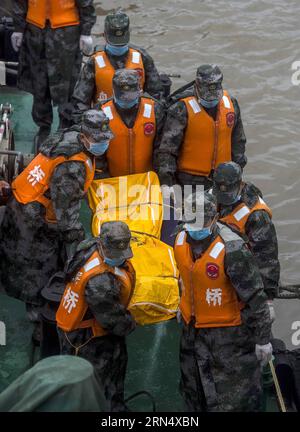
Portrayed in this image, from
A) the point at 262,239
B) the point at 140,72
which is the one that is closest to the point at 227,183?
the point at 262,239

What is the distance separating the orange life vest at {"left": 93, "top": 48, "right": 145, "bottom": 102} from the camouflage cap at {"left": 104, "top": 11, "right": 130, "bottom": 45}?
0.48ft

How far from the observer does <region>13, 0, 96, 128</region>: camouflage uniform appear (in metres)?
8.30

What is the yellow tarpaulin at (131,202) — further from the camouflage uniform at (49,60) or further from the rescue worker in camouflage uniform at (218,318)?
the camouflage uniform at (49,60)

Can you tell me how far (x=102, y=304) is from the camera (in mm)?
5465

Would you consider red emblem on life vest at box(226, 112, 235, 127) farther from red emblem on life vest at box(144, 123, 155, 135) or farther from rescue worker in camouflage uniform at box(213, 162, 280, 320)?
rescue worker in camouflage uniform at box(213, 162, 280, 320)

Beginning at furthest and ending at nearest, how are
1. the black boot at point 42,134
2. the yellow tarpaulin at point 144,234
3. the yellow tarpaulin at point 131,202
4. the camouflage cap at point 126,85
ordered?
the black boot at point 42,134 → the camouflage cap at point 126,85 → the yellow tarpaulin at point 131,202 → the yellow tarpaulin at point 144,234

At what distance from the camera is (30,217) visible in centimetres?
639

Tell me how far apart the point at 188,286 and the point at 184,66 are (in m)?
8.63

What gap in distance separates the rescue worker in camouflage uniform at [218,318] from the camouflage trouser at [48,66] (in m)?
3.13

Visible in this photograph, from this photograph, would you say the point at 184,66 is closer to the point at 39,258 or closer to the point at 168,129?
the point at 168,129

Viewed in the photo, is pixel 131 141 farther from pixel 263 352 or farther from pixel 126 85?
pixel 263 352

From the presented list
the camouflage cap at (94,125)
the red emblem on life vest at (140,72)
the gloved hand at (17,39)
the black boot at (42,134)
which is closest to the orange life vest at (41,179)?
the camouflage cap at (94,125)

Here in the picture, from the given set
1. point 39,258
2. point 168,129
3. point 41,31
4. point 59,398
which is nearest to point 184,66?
point 41,31

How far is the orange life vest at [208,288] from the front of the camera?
553cm
